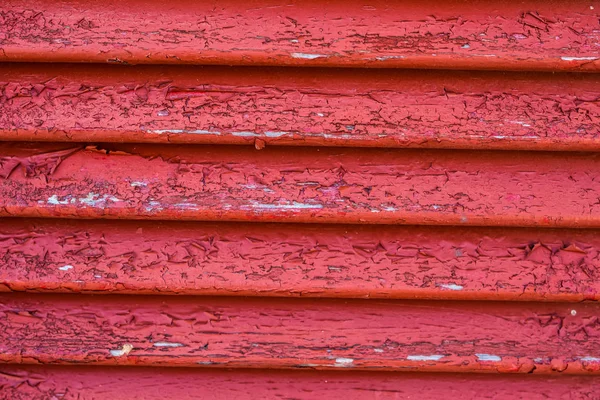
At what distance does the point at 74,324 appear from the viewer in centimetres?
138

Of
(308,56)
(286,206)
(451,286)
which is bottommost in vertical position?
(451,286)

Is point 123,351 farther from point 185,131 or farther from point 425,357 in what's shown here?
point 425,357

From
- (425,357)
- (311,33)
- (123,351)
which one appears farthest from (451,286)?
(123,351)

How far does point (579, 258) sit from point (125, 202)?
118 centimetres

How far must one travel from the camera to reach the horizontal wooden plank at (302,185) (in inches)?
52.8

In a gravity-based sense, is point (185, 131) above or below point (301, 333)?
above

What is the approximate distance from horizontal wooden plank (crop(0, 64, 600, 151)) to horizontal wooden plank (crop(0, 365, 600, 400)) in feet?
2.01

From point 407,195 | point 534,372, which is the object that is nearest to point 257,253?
point 407,195

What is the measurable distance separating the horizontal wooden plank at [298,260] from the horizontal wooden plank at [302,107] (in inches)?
9.2

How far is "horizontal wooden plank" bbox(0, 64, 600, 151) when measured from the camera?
4.39ft

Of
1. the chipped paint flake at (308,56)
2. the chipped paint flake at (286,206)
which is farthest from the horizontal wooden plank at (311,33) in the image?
the chipped paint flake at (286,206)

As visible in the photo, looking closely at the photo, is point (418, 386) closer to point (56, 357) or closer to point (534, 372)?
point (534, 372)

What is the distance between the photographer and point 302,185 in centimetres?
136

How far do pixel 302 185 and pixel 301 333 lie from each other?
0.39 meters
